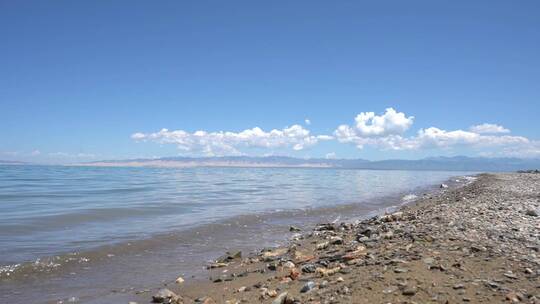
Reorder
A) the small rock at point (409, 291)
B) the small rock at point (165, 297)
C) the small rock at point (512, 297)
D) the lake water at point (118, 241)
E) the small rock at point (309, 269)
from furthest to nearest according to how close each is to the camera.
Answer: the lake water at point (118, 241), the small rock at point (309, 269), the small rock at point (165, 297), the small rock at point (409, 291), the small rock at point (512, 297)

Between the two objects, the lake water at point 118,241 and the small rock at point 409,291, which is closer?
the small rock at point 409,291

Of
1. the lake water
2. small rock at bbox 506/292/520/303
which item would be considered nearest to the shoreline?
small rock at bbox 506/292/520/303

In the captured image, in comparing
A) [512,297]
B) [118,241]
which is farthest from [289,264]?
[118,241]

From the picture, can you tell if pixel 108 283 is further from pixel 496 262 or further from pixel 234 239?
pixel 496 262

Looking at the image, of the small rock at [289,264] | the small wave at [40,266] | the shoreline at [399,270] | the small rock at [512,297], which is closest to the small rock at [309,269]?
the shoreline at [399,270]

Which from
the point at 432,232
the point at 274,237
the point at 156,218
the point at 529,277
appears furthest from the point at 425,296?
the point at 156,218

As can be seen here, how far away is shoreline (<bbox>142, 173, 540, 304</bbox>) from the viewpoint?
6.08 meters

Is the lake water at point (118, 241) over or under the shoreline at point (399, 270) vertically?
under

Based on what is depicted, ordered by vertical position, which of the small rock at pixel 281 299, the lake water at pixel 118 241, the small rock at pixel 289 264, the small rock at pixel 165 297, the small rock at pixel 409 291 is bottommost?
the lake water at pixel 118 241

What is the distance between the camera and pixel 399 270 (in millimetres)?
7113

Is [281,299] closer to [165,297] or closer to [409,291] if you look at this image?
[409,291]

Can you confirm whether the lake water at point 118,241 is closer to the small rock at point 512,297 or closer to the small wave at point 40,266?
the small wave at point 40,266

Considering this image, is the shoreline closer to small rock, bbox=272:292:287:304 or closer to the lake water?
small rock, bbox=272:292:287:304

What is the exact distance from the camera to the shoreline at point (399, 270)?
608cm
